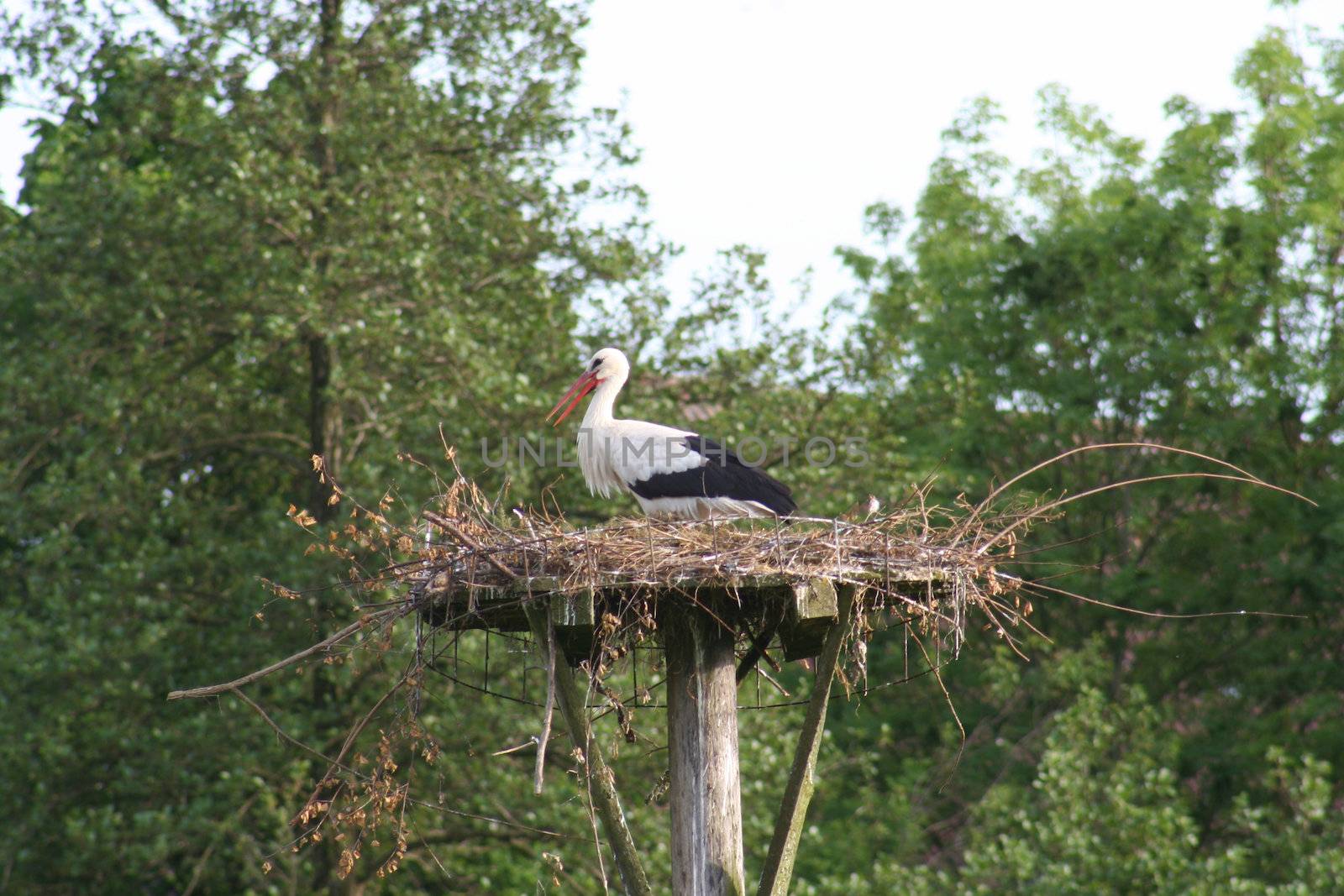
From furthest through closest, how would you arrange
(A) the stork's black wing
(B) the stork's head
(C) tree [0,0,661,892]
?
(C) tree [0,0,661,892]
(B) the stork's head
(A) the stork's black wing

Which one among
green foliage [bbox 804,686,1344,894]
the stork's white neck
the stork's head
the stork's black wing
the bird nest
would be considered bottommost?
green foliage [bbox 804,686,1344,894]

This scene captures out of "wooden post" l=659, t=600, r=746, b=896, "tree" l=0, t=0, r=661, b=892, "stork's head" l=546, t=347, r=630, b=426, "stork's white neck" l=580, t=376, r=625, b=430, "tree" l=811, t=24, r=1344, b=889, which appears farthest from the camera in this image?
"tree" l=811, t=24, r=1344, b=889

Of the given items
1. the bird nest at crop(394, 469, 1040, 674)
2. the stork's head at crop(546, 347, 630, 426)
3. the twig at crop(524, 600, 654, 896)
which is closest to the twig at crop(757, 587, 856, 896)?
the bird nest at crop(394, 469, 1040, 674)

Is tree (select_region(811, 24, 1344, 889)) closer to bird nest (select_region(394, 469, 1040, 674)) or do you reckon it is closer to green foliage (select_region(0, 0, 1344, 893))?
green foliage (select_region(0, 0, 1344, 893))

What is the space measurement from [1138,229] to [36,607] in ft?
43.0

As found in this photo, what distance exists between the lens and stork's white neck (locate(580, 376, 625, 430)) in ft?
26.1

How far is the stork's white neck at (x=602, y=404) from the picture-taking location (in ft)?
26.1

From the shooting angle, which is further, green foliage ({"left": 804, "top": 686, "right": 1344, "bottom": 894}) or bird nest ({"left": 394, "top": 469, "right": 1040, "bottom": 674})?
green foliage ({"left": 804, "top": 686, "right": 1344, "bottom": 894})

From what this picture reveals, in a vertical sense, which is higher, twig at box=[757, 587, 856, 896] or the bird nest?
the bird nest

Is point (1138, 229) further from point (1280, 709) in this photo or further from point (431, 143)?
point (431, 143)

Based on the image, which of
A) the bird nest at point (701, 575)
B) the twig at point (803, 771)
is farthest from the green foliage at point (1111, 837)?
the bird nest at point (701, 575)

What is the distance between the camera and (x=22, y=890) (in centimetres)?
1156

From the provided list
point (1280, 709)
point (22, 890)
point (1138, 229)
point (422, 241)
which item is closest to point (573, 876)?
point (22, 890)

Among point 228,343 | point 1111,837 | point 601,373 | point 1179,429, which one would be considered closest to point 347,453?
point 228,343
